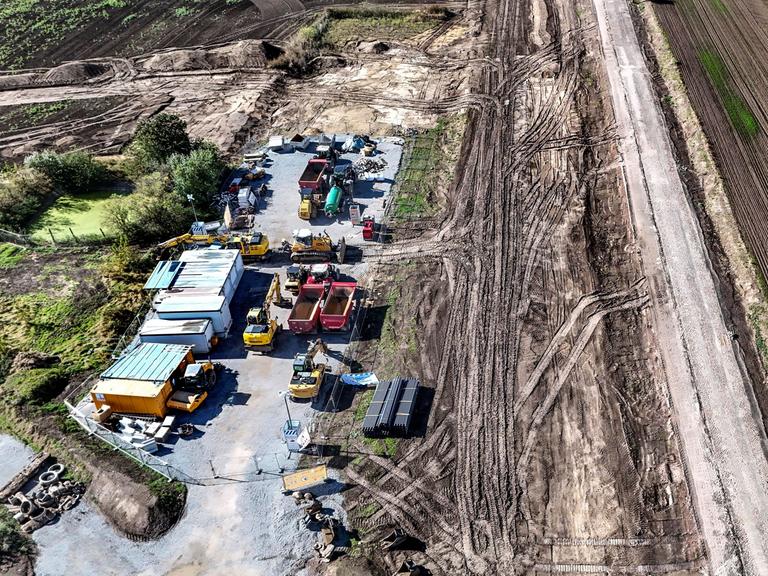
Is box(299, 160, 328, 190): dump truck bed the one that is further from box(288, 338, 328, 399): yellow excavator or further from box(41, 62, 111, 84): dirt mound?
box(41, 62, 111, 84): dirt mound

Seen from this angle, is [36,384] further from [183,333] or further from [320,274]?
[320,274]

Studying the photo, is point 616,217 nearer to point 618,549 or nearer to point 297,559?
point 618,549

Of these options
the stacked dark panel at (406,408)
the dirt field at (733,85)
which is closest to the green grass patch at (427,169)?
the stacked dark panel at (406,408)

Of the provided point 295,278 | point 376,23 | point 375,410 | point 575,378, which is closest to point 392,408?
point 375,410

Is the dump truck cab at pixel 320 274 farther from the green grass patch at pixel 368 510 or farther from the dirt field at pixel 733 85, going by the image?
the dirt field at pixel 733 85

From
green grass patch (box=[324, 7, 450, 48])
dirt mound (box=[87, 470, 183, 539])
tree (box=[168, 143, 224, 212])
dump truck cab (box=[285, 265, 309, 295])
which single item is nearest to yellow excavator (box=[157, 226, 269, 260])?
dump truck cab (box=[285, 265, 309, 295])

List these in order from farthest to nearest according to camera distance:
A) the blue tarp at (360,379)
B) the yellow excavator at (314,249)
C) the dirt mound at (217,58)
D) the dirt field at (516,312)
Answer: the dirt mound at (217,58)
the yellow excavator at (314,249)
the blue tarp at (360,379)
the dirt field at (516,312)
